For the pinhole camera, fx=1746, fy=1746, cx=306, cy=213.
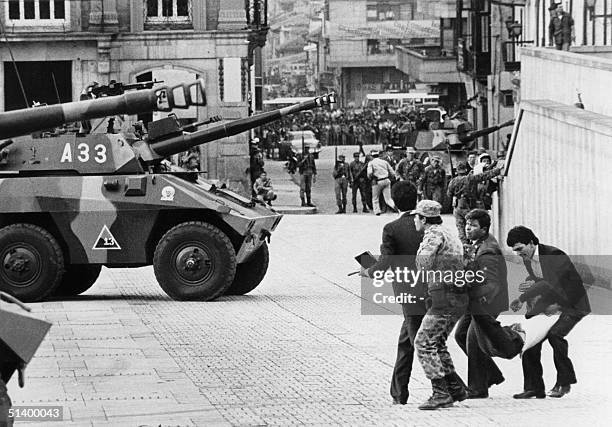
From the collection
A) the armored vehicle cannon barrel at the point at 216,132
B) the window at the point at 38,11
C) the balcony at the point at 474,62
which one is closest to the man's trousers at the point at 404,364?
the armored vehicle cannon barrel at the point at 216,132

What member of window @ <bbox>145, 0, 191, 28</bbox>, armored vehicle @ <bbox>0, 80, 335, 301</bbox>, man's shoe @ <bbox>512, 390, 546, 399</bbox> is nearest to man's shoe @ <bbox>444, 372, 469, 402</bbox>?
man's shoe @ <bbox>512, 390, 546, 399</bbox>

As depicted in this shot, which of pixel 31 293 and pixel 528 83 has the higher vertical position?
pixel 528 83

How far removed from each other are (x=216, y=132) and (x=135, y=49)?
20796 mm

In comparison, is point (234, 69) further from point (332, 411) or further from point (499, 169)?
point (332, 411)

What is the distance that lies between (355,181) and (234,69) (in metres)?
5.04

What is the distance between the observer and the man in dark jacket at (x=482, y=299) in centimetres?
1272

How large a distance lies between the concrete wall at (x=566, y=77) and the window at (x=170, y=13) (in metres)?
15.9

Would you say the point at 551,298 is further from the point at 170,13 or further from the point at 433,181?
the point at 170,13

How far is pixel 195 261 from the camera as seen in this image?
2038 cm

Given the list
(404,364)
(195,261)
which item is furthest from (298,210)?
(404,364)

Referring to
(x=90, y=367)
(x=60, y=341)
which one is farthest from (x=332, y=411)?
(x=60, y=341)

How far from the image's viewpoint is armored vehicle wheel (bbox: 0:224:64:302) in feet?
66.5

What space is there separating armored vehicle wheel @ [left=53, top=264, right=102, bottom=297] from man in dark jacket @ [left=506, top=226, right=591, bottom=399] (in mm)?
9587

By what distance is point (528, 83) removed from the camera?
2780 centimetres
